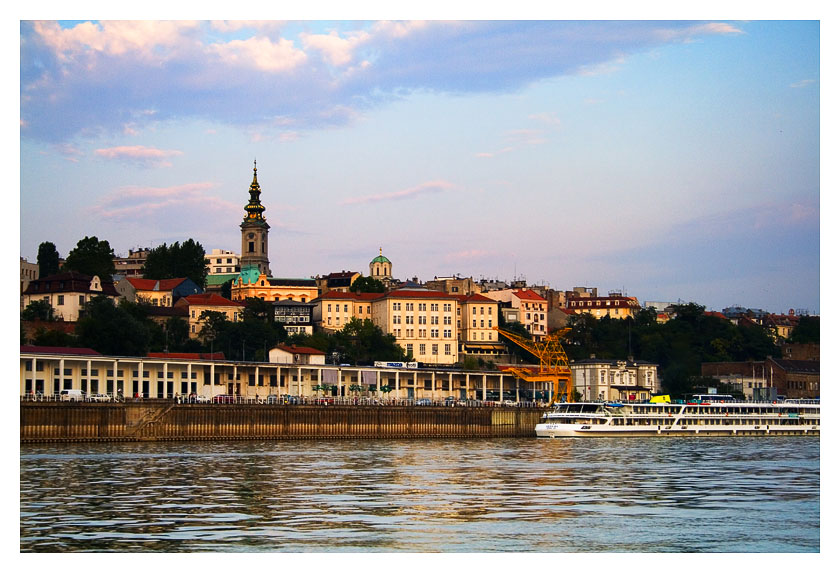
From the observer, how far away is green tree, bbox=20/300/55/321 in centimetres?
10106

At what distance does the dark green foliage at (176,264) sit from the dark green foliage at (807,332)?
6021 centimetres

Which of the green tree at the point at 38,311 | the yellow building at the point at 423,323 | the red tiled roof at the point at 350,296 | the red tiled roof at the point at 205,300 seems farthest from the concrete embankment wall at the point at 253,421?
the red tiled roof at the point at 205,300

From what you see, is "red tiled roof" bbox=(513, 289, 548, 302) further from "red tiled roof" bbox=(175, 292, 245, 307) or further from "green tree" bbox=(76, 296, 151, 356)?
"green tree" bbox=(76, 296, 151, 356)

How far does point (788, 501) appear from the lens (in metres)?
32.6

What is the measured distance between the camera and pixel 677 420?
73500 mm

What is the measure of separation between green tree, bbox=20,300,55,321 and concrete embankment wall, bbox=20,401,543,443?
4010cm

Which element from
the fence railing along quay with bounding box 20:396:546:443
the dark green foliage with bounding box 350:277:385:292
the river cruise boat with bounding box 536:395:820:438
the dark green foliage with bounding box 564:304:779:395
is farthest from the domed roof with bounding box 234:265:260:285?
the river cruise boat with bounding box 536:395:820:438

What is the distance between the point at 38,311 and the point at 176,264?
116 feet

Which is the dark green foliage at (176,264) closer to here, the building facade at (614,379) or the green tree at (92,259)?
the green tree at (92,259)

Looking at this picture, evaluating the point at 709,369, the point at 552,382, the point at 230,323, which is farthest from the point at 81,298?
the point at 709,369

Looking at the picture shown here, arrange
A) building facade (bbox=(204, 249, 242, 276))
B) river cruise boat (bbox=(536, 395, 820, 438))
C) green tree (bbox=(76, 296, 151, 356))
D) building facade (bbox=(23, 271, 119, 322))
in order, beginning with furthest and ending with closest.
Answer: building facade (bbox=(204, 249, 242, 276)) < building facade (bbox=(23, 271, 119, 322)) < green tree (bbox=(76, 296, 151, 356)) < river cruise boat (bbox=(536, 395, 820, 438))

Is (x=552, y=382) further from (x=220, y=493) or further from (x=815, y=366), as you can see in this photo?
(x=220, y=493)

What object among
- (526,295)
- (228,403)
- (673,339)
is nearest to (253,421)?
(228,403)
